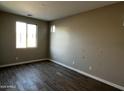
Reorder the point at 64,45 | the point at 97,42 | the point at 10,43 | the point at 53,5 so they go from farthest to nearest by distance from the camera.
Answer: the point at 64,45 < the point at 10,43 < the point at 97,42 < the point at 53,5

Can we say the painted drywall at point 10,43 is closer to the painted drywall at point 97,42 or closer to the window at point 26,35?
the window at point 26,35

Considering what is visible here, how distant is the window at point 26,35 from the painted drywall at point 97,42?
172cm

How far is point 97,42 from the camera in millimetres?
3164

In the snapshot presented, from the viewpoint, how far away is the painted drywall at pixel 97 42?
2.65m

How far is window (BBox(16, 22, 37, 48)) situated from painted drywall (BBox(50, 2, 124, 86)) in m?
1.72

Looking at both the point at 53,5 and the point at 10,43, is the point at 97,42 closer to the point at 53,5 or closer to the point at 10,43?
the point at 53,5

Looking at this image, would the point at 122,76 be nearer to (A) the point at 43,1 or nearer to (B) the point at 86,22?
(B) the point at 86,22

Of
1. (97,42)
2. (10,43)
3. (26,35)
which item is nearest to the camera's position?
(97,42)

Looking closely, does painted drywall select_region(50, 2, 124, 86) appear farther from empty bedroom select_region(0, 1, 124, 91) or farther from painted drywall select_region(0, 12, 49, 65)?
painted drywall select_region(0, 12, 49, 65)

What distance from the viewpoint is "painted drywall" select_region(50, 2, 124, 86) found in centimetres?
265

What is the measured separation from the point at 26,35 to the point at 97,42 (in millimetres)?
3647

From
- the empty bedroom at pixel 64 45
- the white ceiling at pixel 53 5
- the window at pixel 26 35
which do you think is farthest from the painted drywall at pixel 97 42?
the window at pixel 26 35

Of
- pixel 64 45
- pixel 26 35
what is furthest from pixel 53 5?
pixel 26 35

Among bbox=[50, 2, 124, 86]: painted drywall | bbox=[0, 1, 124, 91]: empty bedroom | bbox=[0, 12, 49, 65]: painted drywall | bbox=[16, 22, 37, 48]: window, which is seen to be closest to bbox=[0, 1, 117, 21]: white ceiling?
bbox=[0, 1, 124, 91]: empty bedroom
